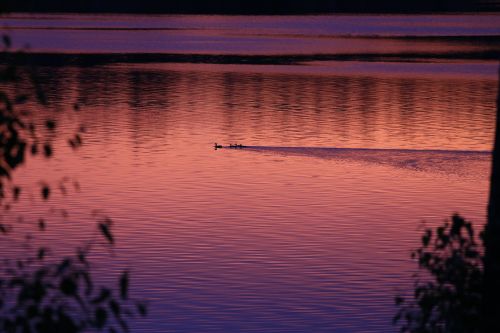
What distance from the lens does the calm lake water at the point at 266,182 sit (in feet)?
42.5

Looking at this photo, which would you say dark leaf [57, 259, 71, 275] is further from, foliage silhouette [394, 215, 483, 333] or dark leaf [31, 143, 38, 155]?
foliage silhouette [394, 215, 483, 333]

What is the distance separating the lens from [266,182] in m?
20.1

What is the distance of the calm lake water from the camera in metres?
12.9

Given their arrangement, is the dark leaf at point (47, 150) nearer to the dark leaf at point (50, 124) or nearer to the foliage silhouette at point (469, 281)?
the dark leaf at point (50, 124)

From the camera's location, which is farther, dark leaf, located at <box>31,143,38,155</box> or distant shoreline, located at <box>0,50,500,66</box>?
distant shoreline, located at <box>0,50,500,66</box>

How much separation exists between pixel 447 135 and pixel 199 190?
8.88 m
